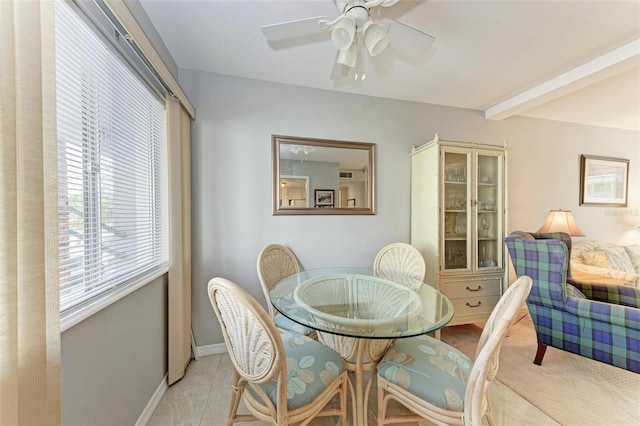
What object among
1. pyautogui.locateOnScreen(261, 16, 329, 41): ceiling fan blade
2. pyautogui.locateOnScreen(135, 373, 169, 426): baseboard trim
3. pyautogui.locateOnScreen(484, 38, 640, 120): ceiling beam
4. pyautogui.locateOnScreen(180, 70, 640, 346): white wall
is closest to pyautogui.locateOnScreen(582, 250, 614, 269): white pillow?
pyautogui.locateOnScreen(180, 70, 640, 346): white wall

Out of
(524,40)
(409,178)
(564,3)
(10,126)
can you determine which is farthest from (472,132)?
(10,126)

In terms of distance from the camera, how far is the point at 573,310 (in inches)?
69.9

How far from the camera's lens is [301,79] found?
226 cm

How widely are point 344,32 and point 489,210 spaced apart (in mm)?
2296

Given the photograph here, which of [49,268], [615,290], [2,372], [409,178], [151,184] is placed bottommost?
[615,290]

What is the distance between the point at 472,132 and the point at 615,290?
6.31ft

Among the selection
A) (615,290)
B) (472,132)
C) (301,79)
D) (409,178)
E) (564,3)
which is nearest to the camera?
(564,3)

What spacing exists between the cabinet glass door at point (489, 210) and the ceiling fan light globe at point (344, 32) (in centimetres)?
193

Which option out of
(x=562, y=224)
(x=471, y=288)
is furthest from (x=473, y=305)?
(x=562, y=224)

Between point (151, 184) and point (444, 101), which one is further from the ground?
point (444, 101)

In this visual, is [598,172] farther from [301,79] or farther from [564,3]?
[301,79]

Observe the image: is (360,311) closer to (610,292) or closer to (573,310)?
(573,310)

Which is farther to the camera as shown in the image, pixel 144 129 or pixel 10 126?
pixel 144 129

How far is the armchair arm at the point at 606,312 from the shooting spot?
158cm
